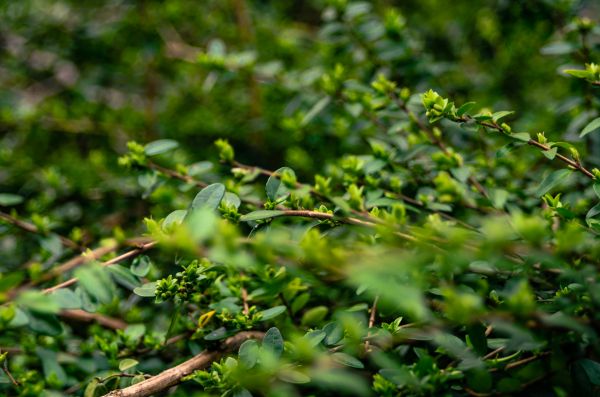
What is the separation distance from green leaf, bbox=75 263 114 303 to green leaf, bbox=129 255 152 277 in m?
0.13

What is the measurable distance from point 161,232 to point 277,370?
13.1 inches

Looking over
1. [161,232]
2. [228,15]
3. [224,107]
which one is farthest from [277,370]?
[228,15]

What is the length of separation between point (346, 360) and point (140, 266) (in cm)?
46

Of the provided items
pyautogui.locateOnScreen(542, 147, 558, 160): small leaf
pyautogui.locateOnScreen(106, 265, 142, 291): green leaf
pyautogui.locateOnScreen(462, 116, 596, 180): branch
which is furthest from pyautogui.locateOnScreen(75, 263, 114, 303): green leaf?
pyautogui.locateOnScreen(542, 147, 558, 160): small leaf

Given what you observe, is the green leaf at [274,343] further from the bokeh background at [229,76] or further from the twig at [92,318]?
the bokeh background at [229,76]

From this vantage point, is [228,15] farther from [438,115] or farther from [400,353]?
[400,353]

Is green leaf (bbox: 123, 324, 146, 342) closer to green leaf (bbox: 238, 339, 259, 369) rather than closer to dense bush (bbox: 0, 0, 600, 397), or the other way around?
dense bush (bbox: 0, 0, 600, 397)

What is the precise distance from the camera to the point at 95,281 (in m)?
0.77

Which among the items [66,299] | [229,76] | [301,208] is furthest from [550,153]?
[229,76]

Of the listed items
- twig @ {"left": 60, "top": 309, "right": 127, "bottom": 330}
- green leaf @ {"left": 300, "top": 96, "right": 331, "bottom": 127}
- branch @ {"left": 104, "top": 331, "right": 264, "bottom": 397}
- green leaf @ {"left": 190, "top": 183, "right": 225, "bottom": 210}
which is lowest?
twig @ {"left": 60, "top": 309, "right": 127, "bottom": 330}

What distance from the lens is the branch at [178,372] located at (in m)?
0.90

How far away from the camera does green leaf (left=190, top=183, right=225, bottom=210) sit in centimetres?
89

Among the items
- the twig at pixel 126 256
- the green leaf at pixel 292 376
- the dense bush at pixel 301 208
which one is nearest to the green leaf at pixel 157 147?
the dense bush at pixel 301 208

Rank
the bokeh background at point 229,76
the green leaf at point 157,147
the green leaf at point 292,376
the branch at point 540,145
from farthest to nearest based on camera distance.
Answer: the bokeh background at point 229,76 < the green leaf at point 157,147 < the branch at point 540,145 < the green leaf at point 292,376
